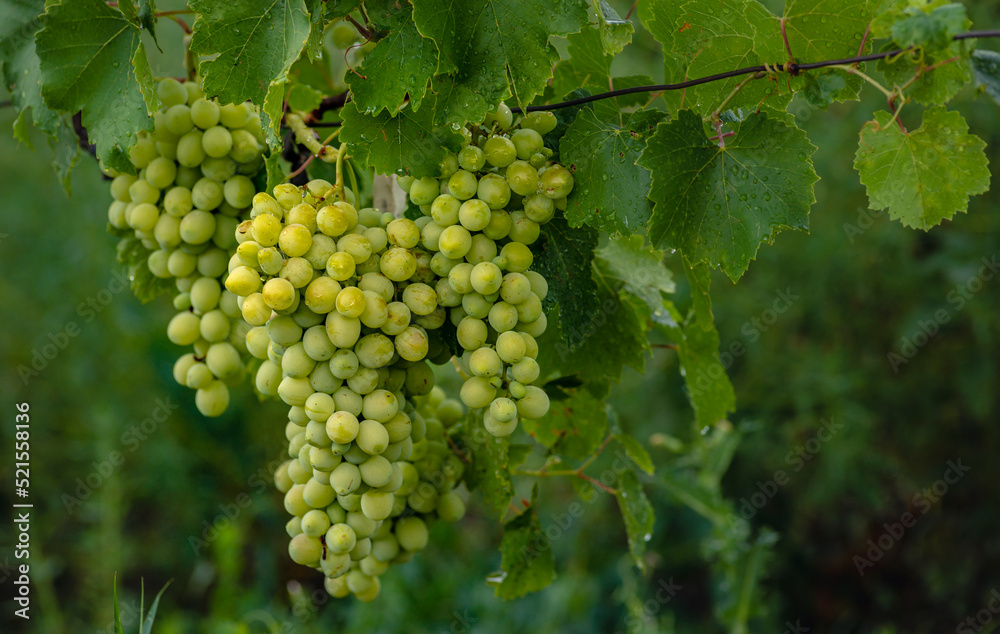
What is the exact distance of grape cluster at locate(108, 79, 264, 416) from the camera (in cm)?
74

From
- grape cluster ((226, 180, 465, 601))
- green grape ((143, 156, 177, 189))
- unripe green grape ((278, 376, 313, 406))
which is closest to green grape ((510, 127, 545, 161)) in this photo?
grape cluster ((226, 180, 465, 601))

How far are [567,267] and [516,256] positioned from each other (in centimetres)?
8

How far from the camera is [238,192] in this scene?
29.0 inches

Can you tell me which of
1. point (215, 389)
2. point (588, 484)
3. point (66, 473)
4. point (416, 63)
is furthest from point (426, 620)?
point (416, 63)

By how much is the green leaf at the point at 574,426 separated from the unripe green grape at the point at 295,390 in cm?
33

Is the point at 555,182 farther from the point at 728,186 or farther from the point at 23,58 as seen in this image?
the point at 23,58

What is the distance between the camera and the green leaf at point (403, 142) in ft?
2.00

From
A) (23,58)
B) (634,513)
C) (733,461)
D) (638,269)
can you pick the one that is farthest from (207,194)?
(733,461)

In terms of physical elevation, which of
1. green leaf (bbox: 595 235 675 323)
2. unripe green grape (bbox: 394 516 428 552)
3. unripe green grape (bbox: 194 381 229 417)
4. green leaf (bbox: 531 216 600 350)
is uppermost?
green leaf (bbox: 531 216 600 350)

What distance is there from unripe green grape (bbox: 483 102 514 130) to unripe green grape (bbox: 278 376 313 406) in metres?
0.26

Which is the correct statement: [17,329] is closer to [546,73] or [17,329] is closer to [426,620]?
[426,620]

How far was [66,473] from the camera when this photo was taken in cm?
245

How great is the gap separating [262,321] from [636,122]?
35cm

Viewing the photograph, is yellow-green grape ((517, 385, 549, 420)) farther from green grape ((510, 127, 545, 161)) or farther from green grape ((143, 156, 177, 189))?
green grape ((143, 156, 177, 189))
